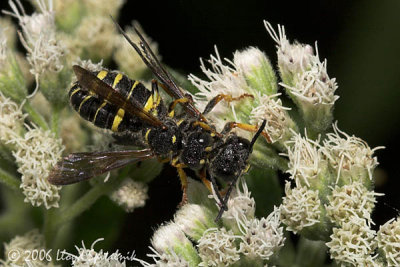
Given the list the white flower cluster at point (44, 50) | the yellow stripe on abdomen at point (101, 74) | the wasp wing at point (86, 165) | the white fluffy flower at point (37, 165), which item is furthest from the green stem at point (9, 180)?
the yellow stripe on abdomen at point (101, 74)

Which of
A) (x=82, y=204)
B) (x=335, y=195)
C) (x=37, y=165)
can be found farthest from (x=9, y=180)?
(x=335, y=195)

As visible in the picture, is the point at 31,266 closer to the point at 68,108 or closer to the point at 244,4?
the point at 68,108

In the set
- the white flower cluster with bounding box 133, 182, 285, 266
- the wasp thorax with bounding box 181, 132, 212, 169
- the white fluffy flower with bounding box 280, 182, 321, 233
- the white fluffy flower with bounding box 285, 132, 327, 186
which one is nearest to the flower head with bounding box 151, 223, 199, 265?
the white flower cluster with bounding box 133, 182, 285, 266

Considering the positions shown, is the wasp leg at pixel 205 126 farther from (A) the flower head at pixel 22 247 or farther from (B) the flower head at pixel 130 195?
(A) the flower head at pixel 22 247

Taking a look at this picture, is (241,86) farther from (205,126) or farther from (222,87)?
(205,126)

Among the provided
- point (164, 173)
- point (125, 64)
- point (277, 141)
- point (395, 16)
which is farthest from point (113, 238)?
point (395, 16)

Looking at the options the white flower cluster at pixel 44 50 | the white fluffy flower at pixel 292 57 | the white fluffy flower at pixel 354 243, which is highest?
the white flower cluster at pixel 44 50
